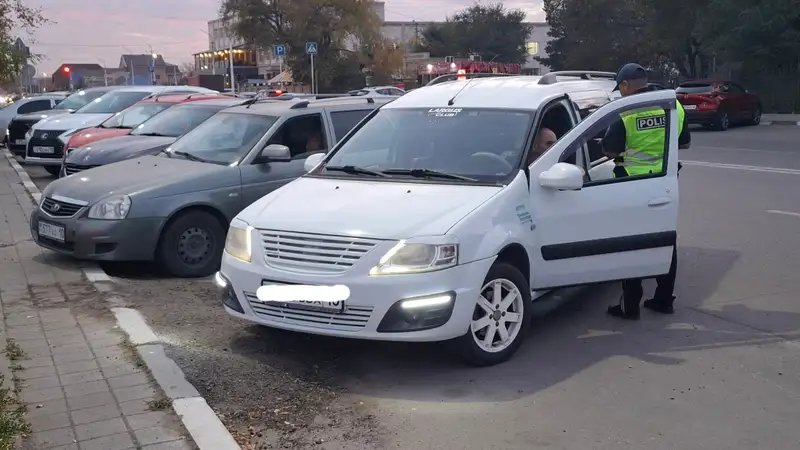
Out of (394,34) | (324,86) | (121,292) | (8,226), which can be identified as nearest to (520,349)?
(121,292)

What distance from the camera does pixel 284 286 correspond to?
17.4ft

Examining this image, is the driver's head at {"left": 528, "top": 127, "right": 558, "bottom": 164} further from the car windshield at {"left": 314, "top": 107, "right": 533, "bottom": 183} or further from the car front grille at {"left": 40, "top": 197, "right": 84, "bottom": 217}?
the car front grille at {"left": 40, "top": 197, "right": 84, "bottom": 217}

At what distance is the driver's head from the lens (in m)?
6.13

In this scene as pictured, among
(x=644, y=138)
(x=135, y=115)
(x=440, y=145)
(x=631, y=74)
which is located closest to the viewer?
(x=440, y=145)

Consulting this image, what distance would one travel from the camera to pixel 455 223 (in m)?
5.25

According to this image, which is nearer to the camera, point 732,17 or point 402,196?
point 402,196

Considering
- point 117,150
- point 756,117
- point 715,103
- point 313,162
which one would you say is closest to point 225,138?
point 313,162

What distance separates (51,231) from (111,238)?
2.52 ft

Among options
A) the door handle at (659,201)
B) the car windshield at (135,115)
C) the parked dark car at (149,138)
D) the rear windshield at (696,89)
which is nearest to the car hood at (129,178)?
the parked dark car at (149,138)

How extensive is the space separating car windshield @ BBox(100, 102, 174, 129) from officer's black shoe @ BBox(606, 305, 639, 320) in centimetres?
985

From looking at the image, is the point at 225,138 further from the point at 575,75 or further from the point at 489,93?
the point at 575,75

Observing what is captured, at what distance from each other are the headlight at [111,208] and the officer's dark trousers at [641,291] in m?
4.38

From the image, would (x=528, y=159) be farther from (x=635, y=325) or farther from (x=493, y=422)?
(x=493, y=422)

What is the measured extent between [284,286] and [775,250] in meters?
5.82
